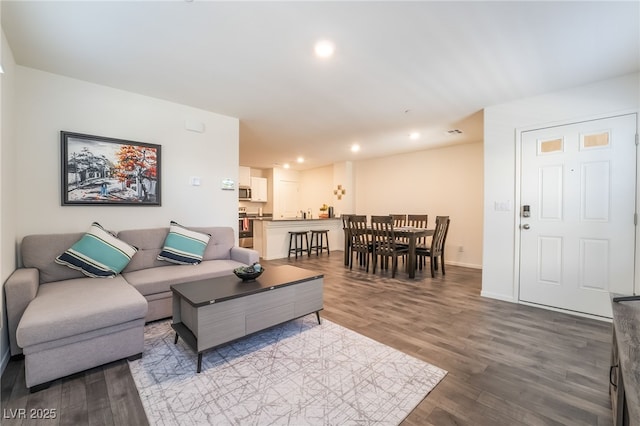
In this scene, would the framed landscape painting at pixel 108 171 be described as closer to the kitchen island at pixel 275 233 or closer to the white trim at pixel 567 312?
the kitchen island at pixel 275 233

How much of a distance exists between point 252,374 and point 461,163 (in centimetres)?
539

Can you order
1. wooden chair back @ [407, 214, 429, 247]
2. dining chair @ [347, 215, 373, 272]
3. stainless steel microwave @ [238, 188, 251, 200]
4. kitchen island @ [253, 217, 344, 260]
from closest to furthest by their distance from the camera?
dining chair @ [347, 215, 373, 272] → wooden chair back @ [407, 214, 429, 247] → kitchen island @ [253, 217, 344, 260] → stainless steel microwave @ [238, 188, 251, 200]

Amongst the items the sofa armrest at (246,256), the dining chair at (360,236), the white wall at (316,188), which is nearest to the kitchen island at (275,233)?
the white wall at (316,188)

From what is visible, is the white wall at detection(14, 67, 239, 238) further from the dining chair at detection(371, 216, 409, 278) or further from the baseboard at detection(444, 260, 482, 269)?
the baseboard at detection(444, 260, 482, 269)

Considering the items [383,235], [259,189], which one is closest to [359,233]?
[383,235]

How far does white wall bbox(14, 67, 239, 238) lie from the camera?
2.63 metres

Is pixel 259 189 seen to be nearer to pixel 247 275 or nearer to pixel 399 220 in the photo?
pixel 399 220

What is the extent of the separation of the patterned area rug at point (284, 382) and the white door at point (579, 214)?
7.28 ft

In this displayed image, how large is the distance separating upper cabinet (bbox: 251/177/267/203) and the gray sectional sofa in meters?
5.63

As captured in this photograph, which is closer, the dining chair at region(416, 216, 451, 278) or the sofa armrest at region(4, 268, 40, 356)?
the sofa armrest at region(4, 268, 40, 356)

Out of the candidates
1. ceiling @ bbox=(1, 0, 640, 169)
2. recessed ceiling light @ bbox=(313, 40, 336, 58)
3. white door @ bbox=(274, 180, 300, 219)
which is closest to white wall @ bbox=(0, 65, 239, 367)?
ceiling @ bbox=(1, 0, 640, 169)

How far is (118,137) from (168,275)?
172cm

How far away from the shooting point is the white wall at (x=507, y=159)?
2984 millimetres

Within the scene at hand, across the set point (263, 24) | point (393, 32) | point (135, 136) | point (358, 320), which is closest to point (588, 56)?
point (393, 32)
